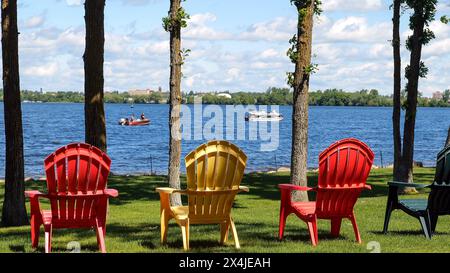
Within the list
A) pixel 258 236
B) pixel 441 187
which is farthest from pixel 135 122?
pixel 441 187

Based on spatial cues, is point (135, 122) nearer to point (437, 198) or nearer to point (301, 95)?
point (301, 95)

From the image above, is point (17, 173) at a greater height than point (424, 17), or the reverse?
point (424, 17)

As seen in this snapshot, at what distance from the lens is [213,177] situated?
878cm

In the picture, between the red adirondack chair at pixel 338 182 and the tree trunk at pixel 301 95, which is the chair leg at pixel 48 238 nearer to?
the red adirondack chair at pixel 338 182

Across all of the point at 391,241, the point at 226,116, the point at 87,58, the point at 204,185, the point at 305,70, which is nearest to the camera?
the point at 204,185

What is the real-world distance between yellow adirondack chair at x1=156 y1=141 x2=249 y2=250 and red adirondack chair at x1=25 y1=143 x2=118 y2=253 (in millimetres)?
812

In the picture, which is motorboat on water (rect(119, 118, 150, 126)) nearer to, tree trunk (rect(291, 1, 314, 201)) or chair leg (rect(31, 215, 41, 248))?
tree trunk (rect(291, 1, 314, 201))

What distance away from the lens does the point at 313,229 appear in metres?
9.07

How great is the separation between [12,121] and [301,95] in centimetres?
544

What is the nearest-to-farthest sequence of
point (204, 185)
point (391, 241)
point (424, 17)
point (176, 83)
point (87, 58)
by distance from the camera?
point (204, 185) < point (391, 241) < point (87, 58) < point (176, 83) < point (424, 17)

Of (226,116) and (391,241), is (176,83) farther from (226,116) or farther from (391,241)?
(226,116)

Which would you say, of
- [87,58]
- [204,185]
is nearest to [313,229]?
[204,185]

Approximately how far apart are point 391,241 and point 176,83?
18.4 ft

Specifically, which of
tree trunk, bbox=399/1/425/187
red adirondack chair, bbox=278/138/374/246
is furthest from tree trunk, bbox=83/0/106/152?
tree trunk, bbox=399/1/425/187
